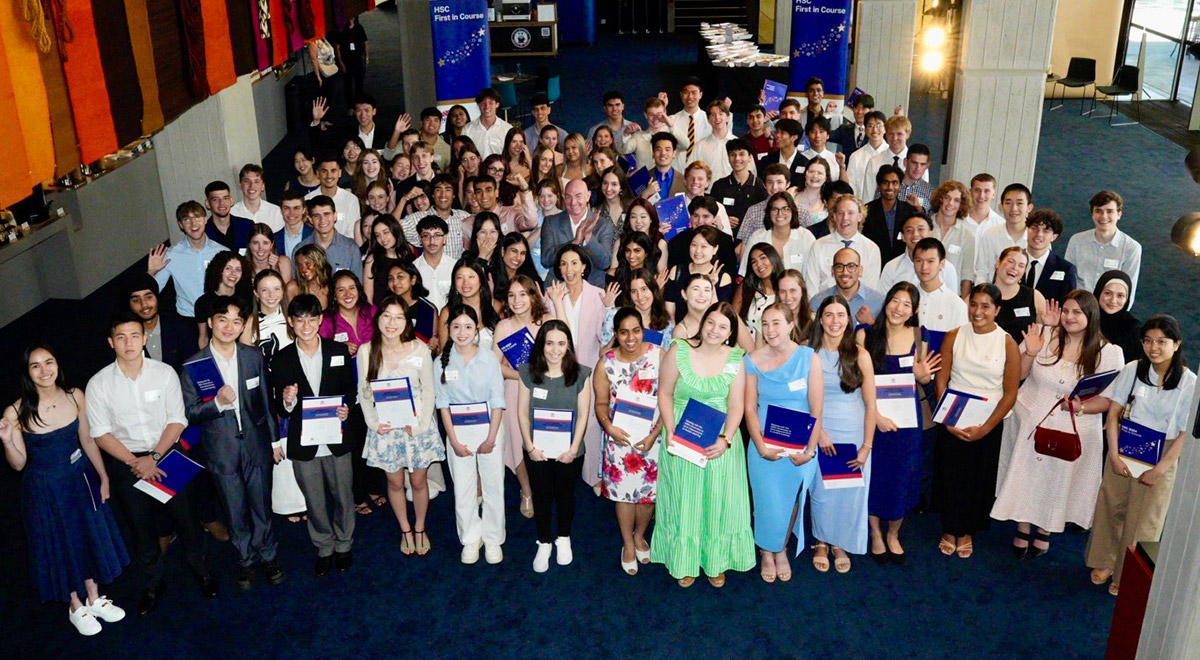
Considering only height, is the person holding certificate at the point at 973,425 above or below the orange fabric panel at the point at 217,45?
below

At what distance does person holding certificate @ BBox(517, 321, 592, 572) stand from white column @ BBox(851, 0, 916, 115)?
396 inches

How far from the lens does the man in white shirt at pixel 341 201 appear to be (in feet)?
23.3

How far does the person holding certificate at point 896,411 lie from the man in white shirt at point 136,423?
3.45 metres

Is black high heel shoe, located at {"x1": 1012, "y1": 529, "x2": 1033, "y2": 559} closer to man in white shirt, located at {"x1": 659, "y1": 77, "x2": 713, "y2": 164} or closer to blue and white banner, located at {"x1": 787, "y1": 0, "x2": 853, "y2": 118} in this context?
man in white shirt, located at {"x1": 659, "y1": 77, "x2": 713, "y2": 164}

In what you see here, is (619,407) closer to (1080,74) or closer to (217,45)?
(217,45)

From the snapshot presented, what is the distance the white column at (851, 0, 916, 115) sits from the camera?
13.4 metres

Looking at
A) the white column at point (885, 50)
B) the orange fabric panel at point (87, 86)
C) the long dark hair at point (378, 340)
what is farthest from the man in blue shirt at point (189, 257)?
the white column at point (885, 50)

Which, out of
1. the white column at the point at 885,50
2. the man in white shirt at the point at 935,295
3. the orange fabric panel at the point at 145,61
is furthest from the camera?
the white column at the point at 885,50

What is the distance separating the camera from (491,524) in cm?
540

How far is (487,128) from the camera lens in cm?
955

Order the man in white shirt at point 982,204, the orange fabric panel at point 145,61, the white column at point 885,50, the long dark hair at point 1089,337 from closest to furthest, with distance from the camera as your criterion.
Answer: the orange fabric panel at point 145,61 → the long dark hair at point 1089,337 → the man in white shirt at point 982,204 → the white column at point 885,50

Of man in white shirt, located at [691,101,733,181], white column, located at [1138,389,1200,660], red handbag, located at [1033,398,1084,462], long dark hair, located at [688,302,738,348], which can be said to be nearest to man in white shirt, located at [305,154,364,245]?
man in white shirt, located at [691,101,733,181]

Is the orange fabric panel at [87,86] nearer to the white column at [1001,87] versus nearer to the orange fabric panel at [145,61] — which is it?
the orange fabric panel at [145,61]

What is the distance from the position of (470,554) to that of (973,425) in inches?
108
